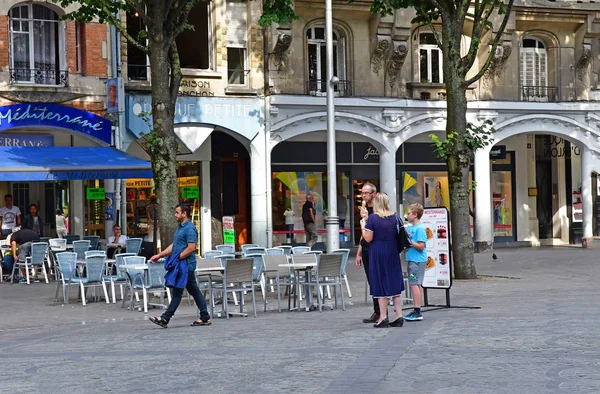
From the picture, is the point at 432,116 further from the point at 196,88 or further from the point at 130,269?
the point at 130,269

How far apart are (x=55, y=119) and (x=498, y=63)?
1401 cm

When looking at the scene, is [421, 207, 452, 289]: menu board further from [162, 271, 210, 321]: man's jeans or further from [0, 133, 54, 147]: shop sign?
Result: [0, 133, 54, 147]: shop sign

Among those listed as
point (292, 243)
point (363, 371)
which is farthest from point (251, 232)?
point (363, 371)

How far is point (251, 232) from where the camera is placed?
32.7m

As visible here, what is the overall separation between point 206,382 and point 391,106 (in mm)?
23755

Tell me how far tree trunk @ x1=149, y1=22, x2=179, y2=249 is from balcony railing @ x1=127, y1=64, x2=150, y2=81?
10.0 m

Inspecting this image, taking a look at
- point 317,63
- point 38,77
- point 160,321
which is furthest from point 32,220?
point 160,321

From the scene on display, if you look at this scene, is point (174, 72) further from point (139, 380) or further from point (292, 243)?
point (292, 243)

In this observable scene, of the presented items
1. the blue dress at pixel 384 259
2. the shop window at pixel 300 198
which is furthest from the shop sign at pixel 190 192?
the blue dress at pixel 384 259

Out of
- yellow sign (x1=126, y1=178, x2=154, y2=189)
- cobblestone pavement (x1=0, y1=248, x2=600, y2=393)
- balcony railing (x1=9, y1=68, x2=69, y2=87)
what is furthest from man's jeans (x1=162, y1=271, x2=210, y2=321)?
yellow sign (x1=126, y1=178, x2=154, y2=189)

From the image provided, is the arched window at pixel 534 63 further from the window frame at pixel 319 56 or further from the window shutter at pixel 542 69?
the window frame at pixel 319 56

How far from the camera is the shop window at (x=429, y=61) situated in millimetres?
34562

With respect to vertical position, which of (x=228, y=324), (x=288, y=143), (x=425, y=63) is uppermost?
(x=425, y=63)

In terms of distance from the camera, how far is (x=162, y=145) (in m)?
20.1
